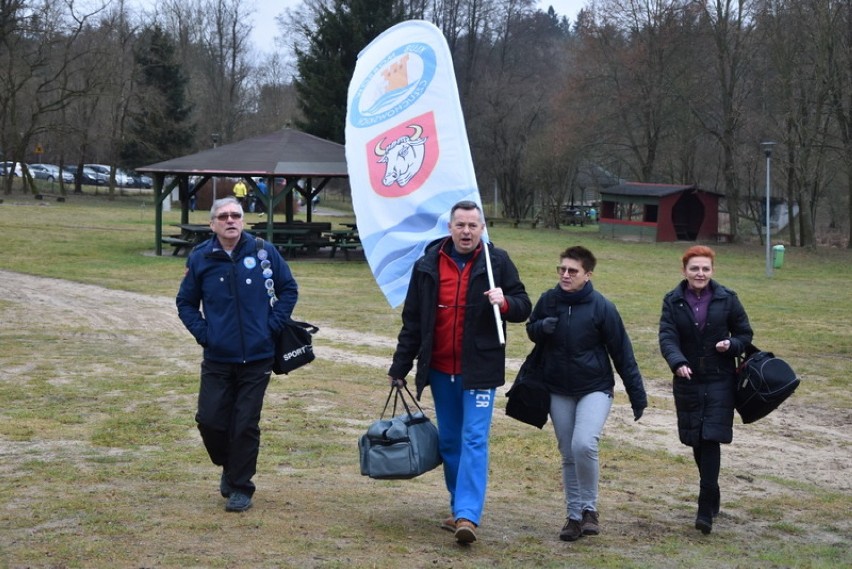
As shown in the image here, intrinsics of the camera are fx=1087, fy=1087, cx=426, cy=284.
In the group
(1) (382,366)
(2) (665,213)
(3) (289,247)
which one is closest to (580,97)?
(2) (665,213)

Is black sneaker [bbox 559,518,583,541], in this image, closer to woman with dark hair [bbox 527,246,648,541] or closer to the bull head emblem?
woman with dark hair [bbox 527,246,648,541]

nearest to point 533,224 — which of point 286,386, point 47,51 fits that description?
point 47,51

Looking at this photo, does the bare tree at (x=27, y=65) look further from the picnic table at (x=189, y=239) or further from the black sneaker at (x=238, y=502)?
the black sneaker at (x=238, y=502)

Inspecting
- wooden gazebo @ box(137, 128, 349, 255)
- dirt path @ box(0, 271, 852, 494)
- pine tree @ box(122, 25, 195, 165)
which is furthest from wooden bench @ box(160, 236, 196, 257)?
pine tree @ box(122, 25, 195, 165)

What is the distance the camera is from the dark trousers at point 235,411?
5953 mm

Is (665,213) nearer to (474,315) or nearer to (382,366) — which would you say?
(382,366)

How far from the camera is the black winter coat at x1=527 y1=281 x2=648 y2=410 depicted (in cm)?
583

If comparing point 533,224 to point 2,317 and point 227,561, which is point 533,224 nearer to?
point 2,317

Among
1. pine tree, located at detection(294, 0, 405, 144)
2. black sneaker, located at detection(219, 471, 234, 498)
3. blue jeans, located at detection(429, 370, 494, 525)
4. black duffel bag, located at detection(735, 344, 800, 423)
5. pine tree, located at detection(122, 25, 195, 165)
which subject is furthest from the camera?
pine tree, located at detection(122, 25, 195, 165)

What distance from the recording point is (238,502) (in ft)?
19.4

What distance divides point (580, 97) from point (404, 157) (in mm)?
46526

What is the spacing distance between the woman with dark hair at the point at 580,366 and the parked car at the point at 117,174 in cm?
6116

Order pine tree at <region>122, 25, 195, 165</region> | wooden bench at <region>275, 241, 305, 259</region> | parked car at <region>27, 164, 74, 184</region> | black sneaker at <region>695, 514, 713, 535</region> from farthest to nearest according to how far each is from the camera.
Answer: parked car at <region>27, 164, 74, 184</region>, pine tree at <region>122, 25, 195, 165</region>, wooden bench at <region>275, 241, 305, 259</region>, black sneaker at <region>695, 514, 713, 535</region>

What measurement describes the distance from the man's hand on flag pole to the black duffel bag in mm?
1719
